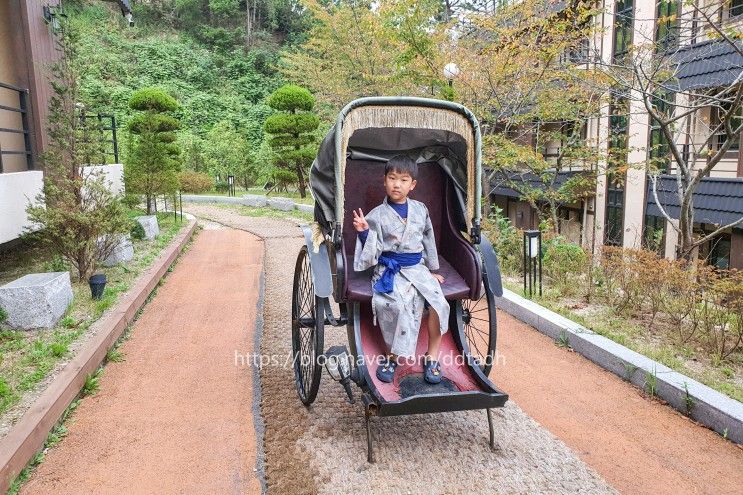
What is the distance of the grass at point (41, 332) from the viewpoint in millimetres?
4066

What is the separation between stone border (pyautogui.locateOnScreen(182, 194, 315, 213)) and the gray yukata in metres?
11.8

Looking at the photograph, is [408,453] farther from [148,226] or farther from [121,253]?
[148,226]

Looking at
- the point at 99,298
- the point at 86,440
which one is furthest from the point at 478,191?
the point at 99,298

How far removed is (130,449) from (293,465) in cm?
110

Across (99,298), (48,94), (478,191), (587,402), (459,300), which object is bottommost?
(587,402)

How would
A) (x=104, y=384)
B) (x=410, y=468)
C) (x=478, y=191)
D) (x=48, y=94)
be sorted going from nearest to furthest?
(x=410, y=468) → (x=478, y=191) → (x=104, y=384) → (x=48, y=94)

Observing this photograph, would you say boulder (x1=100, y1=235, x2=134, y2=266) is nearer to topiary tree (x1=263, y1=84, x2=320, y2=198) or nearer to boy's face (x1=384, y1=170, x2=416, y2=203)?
boy's face (x1=384, y1=170, x2=416, y2=203)

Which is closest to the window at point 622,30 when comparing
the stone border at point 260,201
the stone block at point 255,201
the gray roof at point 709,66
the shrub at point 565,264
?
the gray roof at point 709,66

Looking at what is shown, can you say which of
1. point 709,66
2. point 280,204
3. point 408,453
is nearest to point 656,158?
point 709,66

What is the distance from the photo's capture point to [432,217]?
14.9 ft

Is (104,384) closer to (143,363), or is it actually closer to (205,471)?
(143,363)

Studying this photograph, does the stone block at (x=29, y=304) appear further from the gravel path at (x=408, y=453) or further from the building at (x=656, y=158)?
the building at (x=656, y=158)

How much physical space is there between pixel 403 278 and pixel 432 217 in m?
0.96

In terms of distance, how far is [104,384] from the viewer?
4.44m
